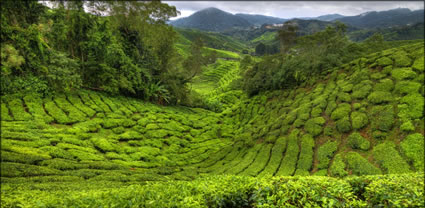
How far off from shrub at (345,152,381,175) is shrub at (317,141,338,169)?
1191 millimetres

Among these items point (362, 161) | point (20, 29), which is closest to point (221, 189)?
point (362, 161)

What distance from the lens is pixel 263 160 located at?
17250 mm

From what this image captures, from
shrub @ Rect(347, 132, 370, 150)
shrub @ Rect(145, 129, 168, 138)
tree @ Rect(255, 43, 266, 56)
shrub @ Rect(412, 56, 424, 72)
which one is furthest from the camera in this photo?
tree @ Rect(255, 43, 266, 56)

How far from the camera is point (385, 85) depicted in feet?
57.0

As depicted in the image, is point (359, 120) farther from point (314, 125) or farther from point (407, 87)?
point (407, 87)

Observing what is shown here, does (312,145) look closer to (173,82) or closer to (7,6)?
(173,82)

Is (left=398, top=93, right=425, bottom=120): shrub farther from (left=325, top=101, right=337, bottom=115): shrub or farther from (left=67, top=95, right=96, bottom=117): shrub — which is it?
(left=67, top=95, right=96, bottom=117): shrub

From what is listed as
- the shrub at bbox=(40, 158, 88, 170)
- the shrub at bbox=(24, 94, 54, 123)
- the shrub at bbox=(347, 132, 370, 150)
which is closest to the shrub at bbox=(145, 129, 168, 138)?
the shrub at bbox=(24, 94, 54, 123)

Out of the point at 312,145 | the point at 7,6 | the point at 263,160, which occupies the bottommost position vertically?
the point at 263,160

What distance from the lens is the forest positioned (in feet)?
16.8

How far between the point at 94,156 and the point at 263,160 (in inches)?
501

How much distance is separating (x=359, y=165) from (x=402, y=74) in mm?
10653

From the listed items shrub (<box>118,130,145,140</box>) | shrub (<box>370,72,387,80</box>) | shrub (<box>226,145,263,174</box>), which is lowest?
shrub (<box>226,145,263,174</box>)

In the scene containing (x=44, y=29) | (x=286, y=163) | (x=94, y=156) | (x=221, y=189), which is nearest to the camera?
(x=221, y=189)
